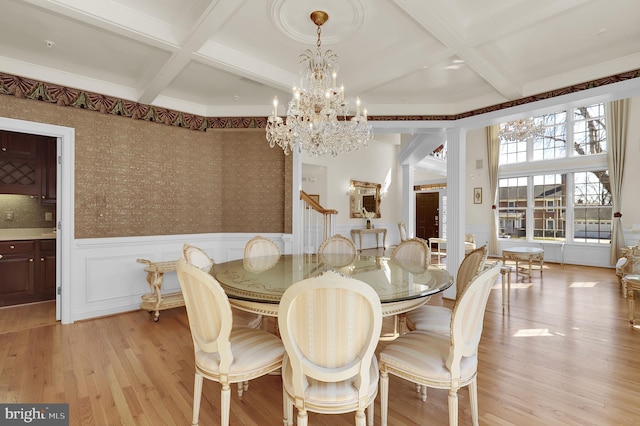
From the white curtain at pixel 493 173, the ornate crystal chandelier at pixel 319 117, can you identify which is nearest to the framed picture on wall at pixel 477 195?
the white curtain at pixel 493 173

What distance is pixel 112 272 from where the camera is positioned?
152 inches

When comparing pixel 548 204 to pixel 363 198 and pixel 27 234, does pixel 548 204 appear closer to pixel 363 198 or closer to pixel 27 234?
pixel 363 198

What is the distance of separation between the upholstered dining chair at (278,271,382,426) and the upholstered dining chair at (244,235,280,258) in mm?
2066

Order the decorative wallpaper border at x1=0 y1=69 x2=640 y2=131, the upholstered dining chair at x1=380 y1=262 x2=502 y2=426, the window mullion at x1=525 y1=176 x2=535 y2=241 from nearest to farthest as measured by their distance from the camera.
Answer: the upholstered dining chair at x1=380 y1=262 x2=502 y2=426 → the decorative wallpaper border at x1=0 y1=69 x2=640 y2=131 → the window mullion at x1=525 y1=176 x2=535 y2=241

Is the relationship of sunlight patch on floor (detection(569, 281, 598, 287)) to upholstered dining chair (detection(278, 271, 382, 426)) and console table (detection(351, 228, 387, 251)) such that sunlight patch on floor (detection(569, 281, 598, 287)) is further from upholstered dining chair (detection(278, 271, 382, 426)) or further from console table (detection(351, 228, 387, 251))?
upholstered dining chair (detection(278, 271, 382, 426))

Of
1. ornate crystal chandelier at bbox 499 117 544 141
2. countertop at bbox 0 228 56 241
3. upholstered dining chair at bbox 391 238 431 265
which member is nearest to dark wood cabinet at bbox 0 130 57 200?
countertop at bbox 0 228 56 241

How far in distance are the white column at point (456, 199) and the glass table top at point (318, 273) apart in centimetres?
203

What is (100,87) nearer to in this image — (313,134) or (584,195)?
(313,134)

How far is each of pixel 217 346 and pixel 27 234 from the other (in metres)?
4.39

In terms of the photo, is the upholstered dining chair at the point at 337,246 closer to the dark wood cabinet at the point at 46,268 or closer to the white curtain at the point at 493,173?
the dark wood cabinet at the point at 46,268

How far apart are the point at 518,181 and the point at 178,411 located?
9317 millimetres

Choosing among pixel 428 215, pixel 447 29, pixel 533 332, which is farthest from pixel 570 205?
pixel 447 29

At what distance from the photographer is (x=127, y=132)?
12.9 feet

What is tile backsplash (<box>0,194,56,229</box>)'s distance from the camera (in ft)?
14.6
